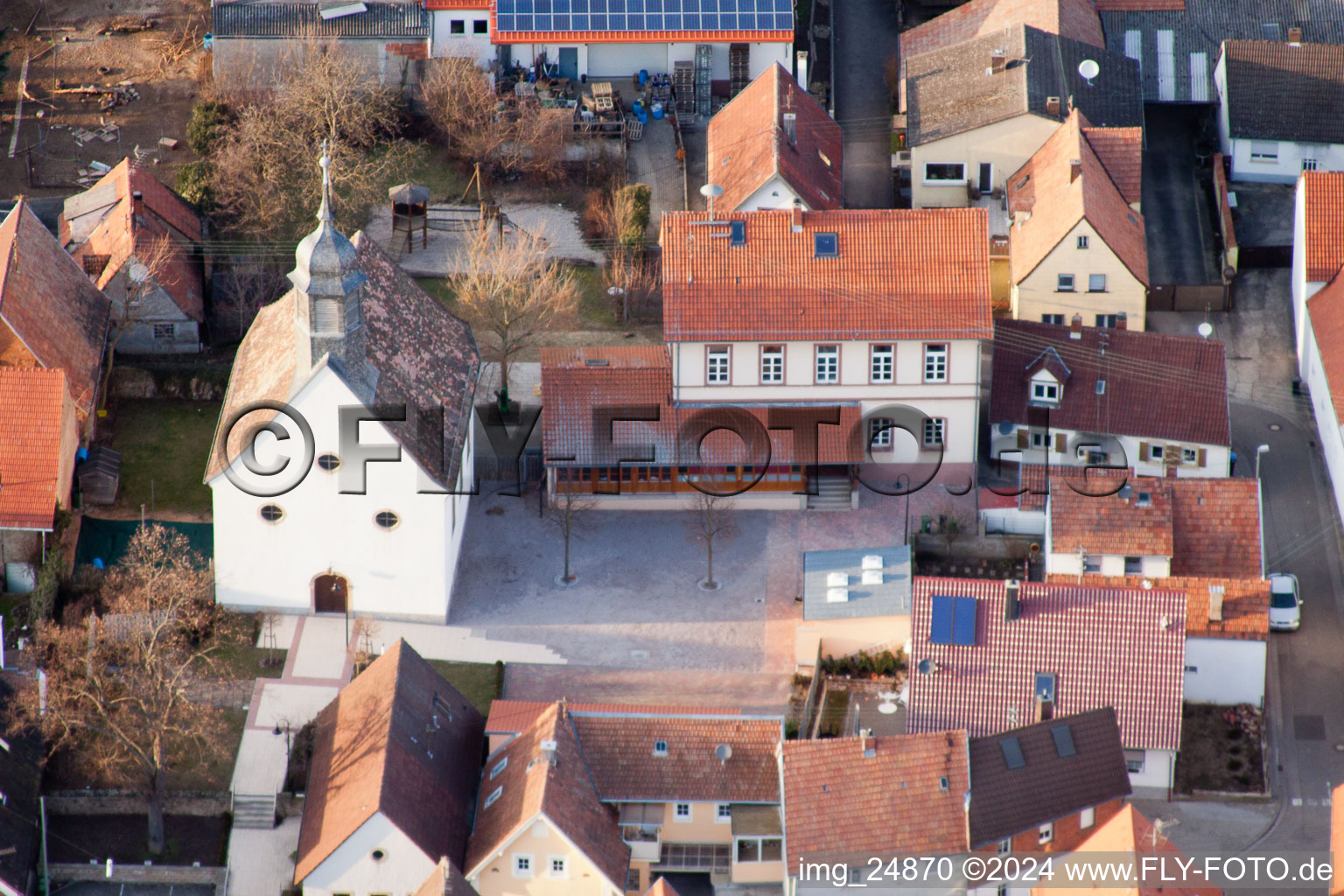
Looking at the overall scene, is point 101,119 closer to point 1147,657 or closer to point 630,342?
point 630,342

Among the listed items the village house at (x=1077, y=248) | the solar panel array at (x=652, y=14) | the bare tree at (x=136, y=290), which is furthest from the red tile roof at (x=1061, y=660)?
the solar panel array at (x=652, y=14)

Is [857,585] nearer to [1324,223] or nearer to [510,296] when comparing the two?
[510,296]

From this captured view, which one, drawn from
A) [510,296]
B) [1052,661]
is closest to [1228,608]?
[1052,661]

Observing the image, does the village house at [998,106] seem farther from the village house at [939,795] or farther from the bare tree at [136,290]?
the village house at [939,795]

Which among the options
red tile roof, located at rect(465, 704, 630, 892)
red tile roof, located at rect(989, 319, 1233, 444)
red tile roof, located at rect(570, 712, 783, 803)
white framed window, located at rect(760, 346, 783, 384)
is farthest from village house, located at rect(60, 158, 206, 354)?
red tile roof, located at rect(989, 319, 1233, 444)

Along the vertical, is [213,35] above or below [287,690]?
above

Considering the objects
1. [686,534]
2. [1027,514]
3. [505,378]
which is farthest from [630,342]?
[1027,514]

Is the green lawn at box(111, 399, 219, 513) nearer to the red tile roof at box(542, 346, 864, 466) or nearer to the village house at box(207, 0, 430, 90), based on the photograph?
the red tile roof at box(542, 346, 864, 466)
